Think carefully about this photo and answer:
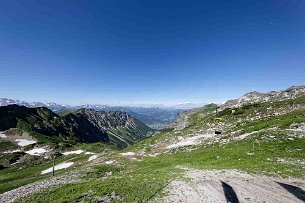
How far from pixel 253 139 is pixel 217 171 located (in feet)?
69.7

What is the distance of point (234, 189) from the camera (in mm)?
26109

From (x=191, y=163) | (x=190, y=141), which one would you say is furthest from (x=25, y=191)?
(x=190, y=141)

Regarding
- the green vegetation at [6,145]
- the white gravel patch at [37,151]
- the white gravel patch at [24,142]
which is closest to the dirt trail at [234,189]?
the white gravel patch at [37,151]

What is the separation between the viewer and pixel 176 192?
25.3 metres

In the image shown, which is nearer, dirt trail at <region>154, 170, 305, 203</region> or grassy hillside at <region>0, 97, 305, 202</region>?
dirt trail at <region>154, 170, 305, 203</region>

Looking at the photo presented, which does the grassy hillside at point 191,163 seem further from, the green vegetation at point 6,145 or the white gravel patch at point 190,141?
the green vegetation at point 6,145

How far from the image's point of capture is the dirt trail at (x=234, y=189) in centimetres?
2330

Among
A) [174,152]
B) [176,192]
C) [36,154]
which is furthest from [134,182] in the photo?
[36,154]

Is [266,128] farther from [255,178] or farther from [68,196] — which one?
[68,196]

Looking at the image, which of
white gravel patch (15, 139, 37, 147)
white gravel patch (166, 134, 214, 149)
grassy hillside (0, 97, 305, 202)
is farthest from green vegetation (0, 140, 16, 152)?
white gravel patch (166, 134, 214, 149)

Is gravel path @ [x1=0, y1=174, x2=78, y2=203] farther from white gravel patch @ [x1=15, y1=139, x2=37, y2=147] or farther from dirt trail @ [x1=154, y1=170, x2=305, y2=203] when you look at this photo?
white gravel patch @ [x1=15, y1=139, x2=37, y2=147]

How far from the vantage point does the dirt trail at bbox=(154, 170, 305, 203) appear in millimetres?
23297

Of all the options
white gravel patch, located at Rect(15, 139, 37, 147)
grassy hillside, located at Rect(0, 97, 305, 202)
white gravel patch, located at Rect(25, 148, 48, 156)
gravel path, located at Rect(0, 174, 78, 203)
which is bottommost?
white gravel patch, located at Rect(25, 148, 48, 156)

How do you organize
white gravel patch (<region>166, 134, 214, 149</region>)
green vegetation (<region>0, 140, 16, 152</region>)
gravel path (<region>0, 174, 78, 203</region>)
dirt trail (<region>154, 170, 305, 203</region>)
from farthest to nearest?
green vegetation (<region>0, 140, 16, 152</region>)
white gravel patch (<region>166, 134, 214, 149</region>)
gravel path (<region>0, 174, 78, 203</region>)
dirt trail (<region>154, 170, 305, 203</region>)
